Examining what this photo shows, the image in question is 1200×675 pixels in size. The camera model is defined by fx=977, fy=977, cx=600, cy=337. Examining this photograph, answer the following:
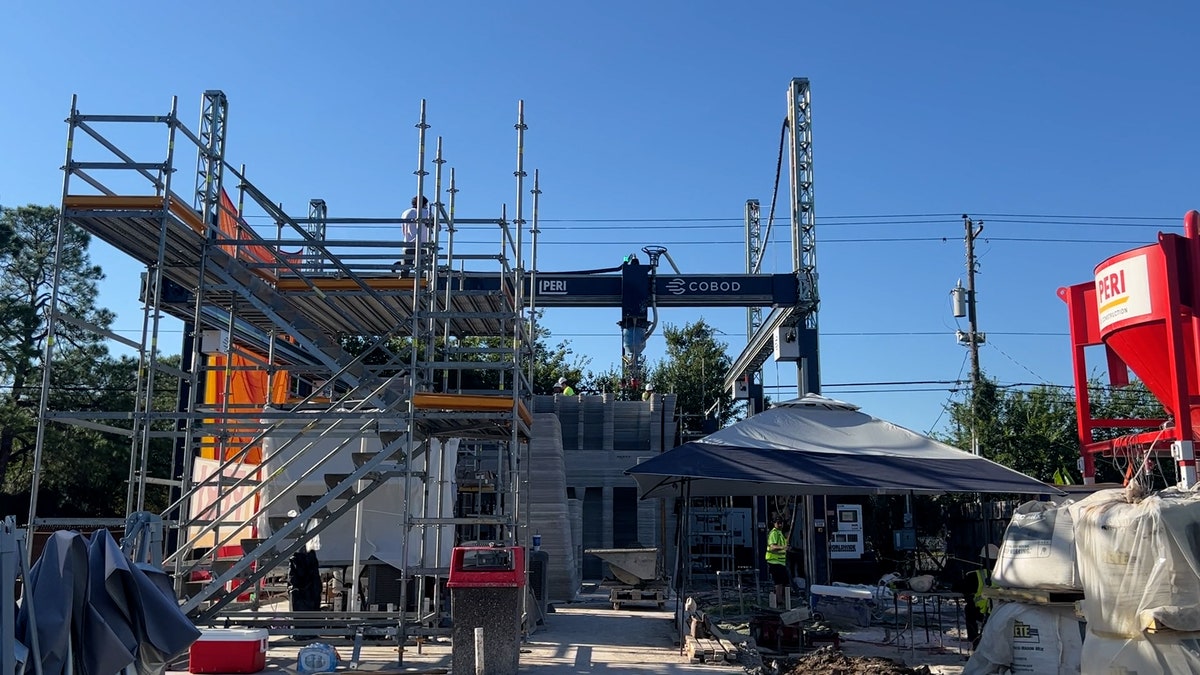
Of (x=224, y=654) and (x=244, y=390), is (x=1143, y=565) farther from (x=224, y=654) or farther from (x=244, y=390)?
(x=244, y=390)

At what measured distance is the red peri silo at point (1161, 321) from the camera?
13391 millimetres

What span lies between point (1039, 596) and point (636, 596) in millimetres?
10857

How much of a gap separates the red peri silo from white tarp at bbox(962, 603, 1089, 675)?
13.7 feet

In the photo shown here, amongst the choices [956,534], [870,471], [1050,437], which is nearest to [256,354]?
[870,471]

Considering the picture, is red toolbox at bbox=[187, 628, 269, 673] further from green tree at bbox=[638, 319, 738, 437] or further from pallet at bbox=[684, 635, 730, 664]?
green tree at bbox=[638, 319, 738, 437]

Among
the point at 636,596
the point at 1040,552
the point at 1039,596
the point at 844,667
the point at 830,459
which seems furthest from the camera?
the point at 636,596

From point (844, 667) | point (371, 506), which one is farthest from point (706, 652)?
point (371, 506)

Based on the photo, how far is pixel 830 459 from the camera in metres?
12.7

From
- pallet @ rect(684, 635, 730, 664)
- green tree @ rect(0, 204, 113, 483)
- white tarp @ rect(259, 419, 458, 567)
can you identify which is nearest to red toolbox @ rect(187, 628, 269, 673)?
white tarp @ rect(259, 419, 458, 567)


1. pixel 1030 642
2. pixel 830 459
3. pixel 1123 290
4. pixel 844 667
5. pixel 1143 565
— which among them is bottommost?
pixel 844 667

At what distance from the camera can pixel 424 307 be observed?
43.6ft

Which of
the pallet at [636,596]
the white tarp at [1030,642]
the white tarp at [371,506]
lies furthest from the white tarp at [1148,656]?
the pallet at [636,596]

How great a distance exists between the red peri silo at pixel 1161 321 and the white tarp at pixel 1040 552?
3645 millimetres

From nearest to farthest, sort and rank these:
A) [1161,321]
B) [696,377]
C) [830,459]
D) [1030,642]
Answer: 1. [1030,642]
2. [830,459]
3. [1161,321]
4. [696,377]
